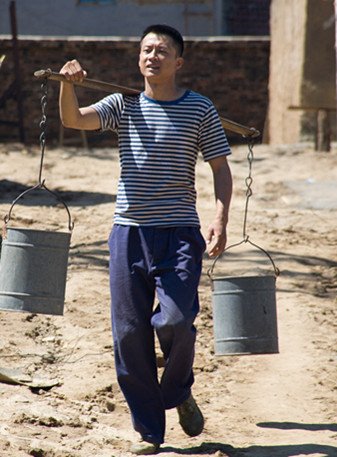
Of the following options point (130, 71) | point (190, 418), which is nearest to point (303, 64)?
point (130, 71)

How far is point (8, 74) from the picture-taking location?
18.0 meters

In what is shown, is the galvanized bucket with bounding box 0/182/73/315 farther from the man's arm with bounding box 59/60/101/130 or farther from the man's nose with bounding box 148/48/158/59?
the man's nose with bounding box 148/48/158/59

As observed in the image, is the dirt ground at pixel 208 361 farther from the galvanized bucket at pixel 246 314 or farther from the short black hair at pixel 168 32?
the short black hair at pixel 168 32

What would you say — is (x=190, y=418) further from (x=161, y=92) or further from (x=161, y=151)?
(x=161, y=92)

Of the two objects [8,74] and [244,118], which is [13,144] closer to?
[8,74]

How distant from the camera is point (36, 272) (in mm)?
5020

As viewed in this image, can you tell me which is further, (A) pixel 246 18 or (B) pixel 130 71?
(A) pixel 246 18

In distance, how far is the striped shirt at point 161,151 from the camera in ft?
15.2

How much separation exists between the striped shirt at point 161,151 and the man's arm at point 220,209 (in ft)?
0.21

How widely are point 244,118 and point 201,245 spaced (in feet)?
46.4

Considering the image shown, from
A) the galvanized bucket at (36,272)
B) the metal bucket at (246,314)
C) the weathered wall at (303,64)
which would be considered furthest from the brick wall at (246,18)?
the galvanized bucket at (36,272)

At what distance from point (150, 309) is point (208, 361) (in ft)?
5.85

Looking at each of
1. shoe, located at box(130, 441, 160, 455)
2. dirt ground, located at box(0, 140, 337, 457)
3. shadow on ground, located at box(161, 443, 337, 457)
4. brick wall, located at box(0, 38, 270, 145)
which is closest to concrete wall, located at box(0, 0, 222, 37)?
brick wall, located at box(0, 38, 270, 145)

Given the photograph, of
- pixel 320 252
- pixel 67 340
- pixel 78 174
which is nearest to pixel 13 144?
pixel 78 174
